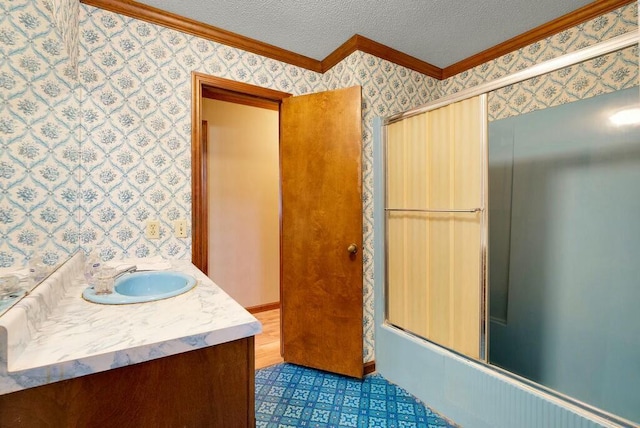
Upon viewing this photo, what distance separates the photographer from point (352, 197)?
196 centimetres

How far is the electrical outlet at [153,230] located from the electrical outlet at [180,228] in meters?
0.10

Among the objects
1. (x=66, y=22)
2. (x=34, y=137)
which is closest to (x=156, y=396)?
(x=34, y=137)

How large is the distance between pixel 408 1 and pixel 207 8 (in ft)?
4.00

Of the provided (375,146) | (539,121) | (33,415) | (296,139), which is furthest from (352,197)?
(33,415)

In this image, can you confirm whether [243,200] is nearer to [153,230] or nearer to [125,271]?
[153,230]

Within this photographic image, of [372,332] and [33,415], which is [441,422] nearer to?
[372,332]

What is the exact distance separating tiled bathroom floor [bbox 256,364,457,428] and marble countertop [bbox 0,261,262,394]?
3.41 feet

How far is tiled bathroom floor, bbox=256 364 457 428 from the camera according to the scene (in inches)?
61.7

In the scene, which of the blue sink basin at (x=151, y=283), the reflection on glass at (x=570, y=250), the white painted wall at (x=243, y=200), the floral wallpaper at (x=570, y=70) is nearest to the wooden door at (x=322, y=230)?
the white painted wall at (x=243, y=200)

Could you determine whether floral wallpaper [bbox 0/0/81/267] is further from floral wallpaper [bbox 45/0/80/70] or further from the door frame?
the door frame

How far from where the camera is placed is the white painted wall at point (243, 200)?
2.97m

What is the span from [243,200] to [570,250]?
9.13 feet

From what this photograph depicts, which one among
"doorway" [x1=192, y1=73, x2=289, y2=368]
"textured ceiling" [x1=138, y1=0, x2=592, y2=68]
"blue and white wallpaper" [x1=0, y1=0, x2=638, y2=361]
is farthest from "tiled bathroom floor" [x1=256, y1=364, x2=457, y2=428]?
"textured ceiling" [x1=138, y1=0, x2=592, y2=68]

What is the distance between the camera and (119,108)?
166 cm
